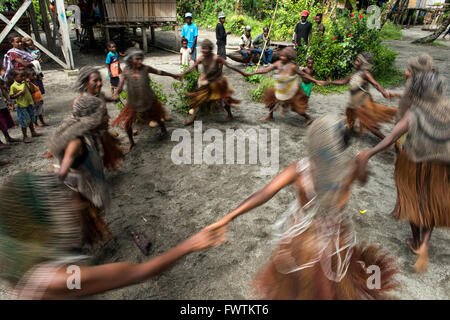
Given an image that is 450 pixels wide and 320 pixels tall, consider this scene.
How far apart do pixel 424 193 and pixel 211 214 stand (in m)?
2.16

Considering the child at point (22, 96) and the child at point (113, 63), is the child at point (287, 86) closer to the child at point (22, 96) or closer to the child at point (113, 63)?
the child at point (113, 63)

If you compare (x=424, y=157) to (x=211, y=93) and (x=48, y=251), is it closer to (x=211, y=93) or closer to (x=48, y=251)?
(x=48, y=251)

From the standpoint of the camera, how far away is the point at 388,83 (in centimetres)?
865

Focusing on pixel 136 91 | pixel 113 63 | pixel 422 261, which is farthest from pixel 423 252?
pixel 113 63

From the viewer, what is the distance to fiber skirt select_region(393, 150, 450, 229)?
250 cm

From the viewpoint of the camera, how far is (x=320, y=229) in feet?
5.69

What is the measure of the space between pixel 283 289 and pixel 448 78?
33.3 feet

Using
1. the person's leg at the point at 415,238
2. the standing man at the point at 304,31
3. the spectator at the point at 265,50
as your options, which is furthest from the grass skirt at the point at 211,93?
the spectator at the point at 265,50

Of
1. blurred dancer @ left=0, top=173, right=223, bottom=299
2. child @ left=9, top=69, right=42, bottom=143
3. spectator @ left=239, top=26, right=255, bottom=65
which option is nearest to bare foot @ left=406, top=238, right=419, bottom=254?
blurred dancer @ left=0, top=173, right=223, bottom=299

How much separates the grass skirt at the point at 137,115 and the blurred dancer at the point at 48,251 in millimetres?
3327

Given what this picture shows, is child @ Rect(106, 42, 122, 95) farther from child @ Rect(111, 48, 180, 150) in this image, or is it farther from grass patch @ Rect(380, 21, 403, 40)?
grass patch @ Rect(380, 21, 403, 40)

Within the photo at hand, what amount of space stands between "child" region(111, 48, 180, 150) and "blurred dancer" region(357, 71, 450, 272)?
11.4 ft

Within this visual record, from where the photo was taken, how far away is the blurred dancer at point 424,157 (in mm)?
2369
